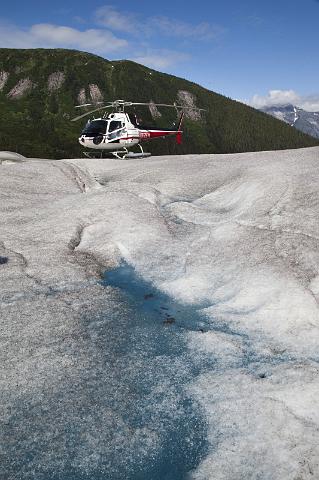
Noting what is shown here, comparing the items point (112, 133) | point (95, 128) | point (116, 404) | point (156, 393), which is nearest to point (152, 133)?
point (112, 133)

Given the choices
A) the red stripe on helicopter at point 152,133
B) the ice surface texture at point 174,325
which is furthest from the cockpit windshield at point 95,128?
the ice surface texture at point 174,325

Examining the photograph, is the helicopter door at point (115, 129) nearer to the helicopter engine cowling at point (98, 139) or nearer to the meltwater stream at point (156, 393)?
the helicopter engine cowling at point (98, 139)

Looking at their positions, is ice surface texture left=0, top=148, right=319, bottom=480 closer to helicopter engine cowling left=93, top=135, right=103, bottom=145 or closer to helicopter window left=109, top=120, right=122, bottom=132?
helicopter engine cowling left=93, top=135, right=103, bottom=145

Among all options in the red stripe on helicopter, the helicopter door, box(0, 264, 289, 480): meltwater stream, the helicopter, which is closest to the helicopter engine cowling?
the helicopter

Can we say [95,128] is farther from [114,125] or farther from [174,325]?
[174,325]

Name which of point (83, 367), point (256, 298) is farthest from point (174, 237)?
point (83, 367)

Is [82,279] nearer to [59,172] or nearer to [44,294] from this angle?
[44,294]
